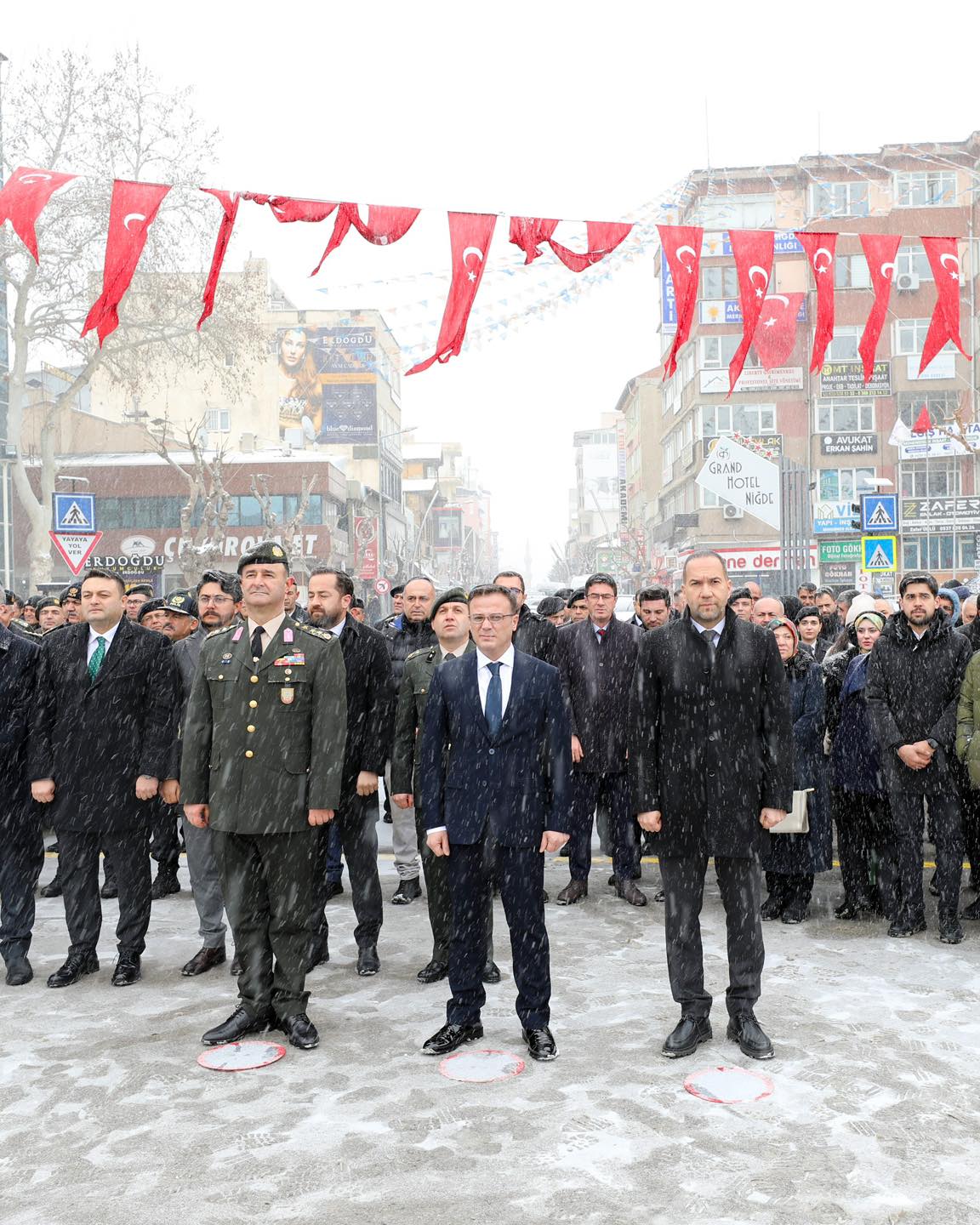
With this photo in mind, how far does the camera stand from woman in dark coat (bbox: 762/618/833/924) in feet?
21.9

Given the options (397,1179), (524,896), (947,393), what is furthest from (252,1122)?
(947,393)

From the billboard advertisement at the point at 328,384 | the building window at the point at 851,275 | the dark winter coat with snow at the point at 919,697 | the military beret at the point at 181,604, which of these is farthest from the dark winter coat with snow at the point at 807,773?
the billboard advertisement at the point at 328,384

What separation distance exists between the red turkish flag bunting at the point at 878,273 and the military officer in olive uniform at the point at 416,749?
→ 17.5 ft

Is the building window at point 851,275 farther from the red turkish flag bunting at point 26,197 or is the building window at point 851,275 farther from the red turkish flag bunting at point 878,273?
the red turkish flag bunting at point 26,197

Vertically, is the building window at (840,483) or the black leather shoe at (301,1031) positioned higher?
the building window at (840,483)

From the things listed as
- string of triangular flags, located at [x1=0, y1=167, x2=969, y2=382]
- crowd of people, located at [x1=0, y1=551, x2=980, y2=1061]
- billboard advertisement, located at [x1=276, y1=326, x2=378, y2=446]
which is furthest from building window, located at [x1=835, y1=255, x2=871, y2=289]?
crowd of people, located at [x1=0, y1=551, x2=980, y2=1061]

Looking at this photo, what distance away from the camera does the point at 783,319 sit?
1364 cm

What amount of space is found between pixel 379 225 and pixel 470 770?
5779 millimetres

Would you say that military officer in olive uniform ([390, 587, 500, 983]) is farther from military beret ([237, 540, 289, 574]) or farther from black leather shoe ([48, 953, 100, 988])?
black leather shoe ([48, 953, 100, 988])

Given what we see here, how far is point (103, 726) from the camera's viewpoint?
19.6 feet

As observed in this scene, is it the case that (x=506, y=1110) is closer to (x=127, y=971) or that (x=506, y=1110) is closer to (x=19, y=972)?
(x=127, y=971)

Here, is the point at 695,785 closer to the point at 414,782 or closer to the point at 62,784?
the point at 414,782

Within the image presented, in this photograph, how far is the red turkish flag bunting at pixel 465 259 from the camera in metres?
9.22

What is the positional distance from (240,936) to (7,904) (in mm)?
1758
